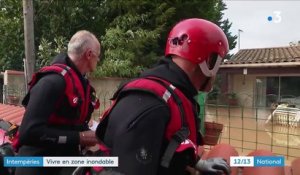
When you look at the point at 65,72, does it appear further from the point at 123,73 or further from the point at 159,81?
the point at 123,73

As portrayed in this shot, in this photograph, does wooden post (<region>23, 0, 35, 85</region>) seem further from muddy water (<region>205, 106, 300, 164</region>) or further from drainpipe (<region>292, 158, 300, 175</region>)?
drainpipe (<region>292, 158, 300, 175</region>)

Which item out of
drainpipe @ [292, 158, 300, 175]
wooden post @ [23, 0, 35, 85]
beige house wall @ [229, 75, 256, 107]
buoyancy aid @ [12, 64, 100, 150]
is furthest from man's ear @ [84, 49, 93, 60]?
beige house wall @ [229, 75, 256, 107]

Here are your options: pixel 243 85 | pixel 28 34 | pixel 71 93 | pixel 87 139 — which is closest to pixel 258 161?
pixel 87 139

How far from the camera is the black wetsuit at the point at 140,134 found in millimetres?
1390

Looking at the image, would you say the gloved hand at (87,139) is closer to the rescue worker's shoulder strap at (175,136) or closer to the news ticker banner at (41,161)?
the news ticker banner at (41,161)

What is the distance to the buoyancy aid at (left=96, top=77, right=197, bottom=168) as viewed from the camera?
148 cm

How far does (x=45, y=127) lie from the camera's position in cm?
236

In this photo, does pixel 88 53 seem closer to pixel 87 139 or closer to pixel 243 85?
pixel 87 139

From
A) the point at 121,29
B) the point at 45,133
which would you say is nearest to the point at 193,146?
the point at 45,133

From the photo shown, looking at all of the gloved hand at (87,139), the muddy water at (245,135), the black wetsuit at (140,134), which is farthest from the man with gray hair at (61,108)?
the muddy water at (245,135)

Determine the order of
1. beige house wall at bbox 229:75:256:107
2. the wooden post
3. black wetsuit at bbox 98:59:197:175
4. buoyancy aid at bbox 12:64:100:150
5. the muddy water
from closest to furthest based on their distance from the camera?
black wetsuit at bbox 98:59:197:175 → buoyancy aid at bbox 12:64:100:150 → the muddy water → the wooden post → beige house wall at bbox 229:75:256:107

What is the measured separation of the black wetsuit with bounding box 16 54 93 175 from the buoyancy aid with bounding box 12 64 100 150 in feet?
0.08

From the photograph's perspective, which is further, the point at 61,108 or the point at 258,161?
the point at 258,161

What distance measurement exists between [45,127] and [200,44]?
1099mm
